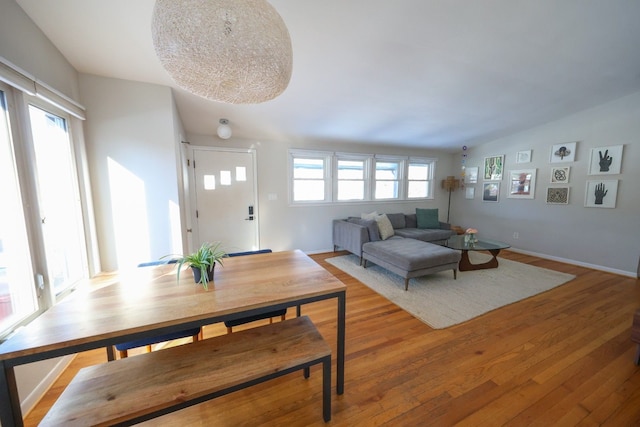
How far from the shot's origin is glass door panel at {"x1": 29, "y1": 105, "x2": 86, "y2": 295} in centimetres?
166

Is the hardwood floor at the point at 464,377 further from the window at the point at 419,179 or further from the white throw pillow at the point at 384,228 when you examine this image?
the window at the point at 419,179

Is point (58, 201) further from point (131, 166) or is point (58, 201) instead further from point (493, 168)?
point (493, 168)

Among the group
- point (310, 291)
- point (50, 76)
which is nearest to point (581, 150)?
point (310, 291)

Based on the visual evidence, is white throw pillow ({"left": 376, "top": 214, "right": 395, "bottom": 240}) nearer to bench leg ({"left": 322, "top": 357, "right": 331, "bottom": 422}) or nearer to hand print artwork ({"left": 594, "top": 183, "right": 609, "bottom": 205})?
bench leg ({"left": 322, "top": 357, "right": 331, "bottom": 422})

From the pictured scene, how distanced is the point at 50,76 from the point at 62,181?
794 millimetres

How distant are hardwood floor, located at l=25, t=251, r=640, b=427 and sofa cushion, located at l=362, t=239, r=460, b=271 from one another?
738mm

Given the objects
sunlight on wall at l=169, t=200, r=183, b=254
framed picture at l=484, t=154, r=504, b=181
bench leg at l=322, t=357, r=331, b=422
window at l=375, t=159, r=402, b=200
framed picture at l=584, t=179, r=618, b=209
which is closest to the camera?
bench leg at l=322, t=357, r=331, b=422

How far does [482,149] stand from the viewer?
514 centimetres

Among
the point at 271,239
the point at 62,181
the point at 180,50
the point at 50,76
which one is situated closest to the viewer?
the point at 180,50

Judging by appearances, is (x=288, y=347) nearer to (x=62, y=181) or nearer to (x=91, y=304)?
(x=91, y=304)

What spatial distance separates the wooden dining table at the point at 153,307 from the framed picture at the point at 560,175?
4.91 meters

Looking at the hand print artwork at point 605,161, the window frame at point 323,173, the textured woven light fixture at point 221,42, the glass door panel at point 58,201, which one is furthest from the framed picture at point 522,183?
the glass door panel at point 58,201

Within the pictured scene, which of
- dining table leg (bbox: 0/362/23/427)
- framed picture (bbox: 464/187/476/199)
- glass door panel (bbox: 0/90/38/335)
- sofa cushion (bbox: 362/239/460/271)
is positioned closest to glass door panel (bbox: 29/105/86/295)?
glass door panel (bbox: 0/90/38/335)

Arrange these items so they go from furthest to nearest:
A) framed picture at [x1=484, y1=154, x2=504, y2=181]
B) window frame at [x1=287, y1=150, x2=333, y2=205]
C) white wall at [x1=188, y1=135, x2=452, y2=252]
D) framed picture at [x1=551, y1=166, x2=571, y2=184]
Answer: framed picture at [x1=484, y1=154, x2=504, y2=181] < window frame at [x1=287, y1=150, x2=333, y2=205] < white wall at [x1=188, y1=135, x2=452, y2=252] < framed picture at [x1=551, y1=166, x2=571, y2=184]
